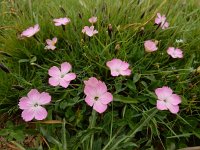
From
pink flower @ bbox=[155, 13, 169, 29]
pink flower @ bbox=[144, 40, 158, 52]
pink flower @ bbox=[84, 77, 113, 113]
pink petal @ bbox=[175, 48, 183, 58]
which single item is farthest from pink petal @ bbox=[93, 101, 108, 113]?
pink flower @ bbox=[155, 13, 169, 29]

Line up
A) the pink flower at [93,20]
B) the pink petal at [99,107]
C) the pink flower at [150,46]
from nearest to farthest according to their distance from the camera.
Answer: the pink petal at [99,107], the pink flower at [150,46], the pink flower at [93,20]

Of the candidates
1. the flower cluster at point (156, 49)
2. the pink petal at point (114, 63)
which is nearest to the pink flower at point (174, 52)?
the flower cluster at point (156, 49)

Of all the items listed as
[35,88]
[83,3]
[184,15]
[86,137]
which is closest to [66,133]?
[86,137]

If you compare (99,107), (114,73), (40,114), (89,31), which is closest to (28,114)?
(40,114)

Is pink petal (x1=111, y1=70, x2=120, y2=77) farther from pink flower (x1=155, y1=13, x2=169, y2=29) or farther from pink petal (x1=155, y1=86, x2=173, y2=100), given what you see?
pink flower (x1=155, y1=13, x2=169, y2=29)

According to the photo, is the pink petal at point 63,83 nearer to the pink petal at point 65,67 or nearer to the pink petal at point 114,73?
the pink petal at point 65,67

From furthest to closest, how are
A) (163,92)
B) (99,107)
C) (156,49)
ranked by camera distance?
(156,49) < (163,92) < (99,107)

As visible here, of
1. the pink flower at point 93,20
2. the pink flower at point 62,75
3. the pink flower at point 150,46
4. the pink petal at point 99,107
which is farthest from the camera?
the pink flower at point 93,20

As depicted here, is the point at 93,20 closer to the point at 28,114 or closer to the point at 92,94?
the point at 92,94
